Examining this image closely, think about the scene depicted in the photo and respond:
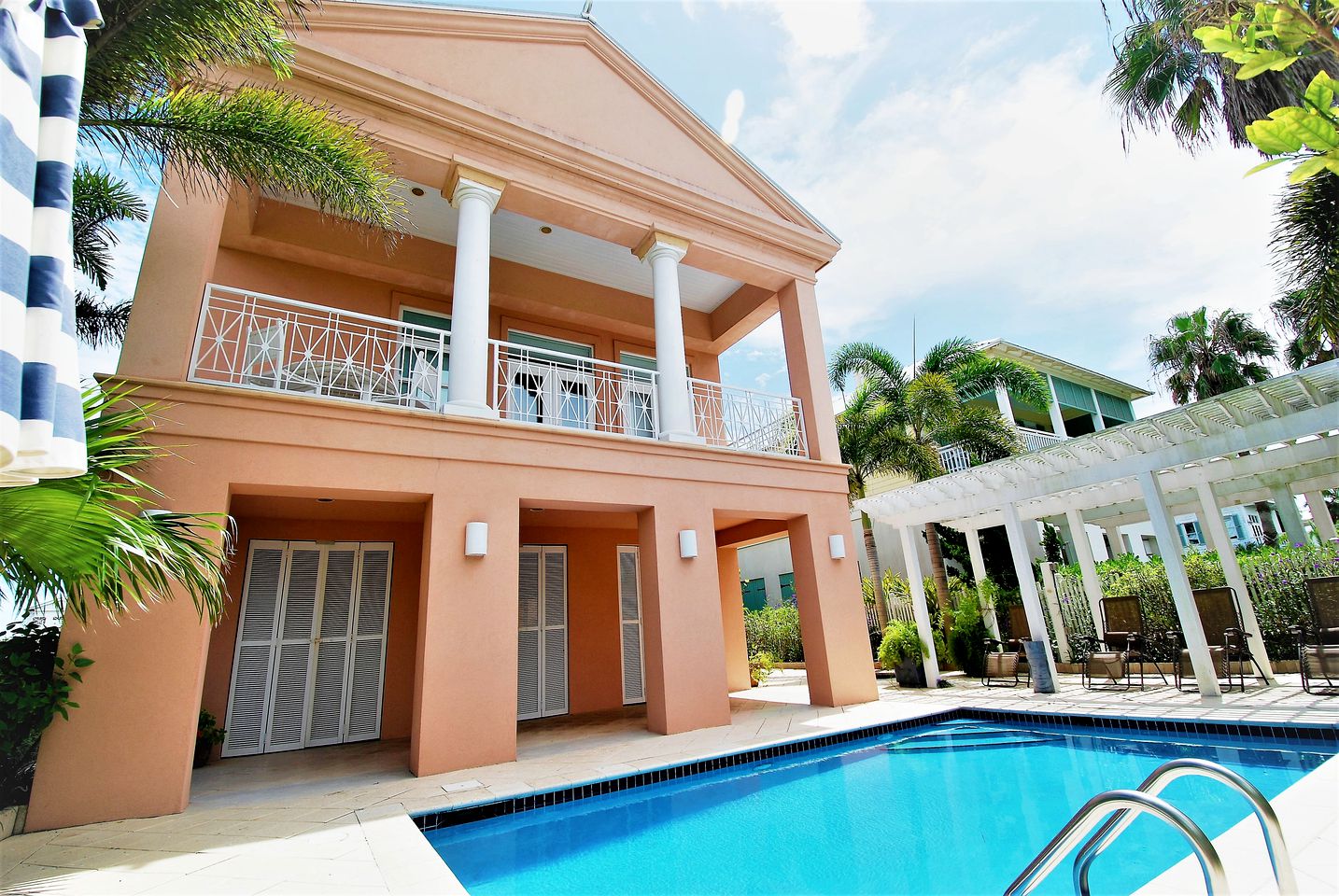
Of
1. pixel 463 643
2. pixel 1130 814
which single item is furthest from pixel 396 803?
pixel 1130 814

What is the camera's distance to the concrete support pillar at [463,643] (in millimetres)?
6145

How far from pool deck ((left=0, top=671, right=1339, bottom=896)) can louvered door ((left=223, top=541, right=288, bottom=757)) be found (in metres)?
0.39

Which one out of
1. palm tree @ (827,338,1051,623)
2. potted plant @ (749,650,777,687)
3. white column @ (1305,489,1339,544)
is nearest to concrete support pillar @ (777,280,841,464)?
palm tree @ (827,338,1051,623)

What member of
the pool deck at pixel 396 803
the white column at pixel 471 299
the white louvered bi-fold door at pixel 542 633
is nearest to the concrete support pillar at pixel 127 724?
the pool deck at pixel 396 803

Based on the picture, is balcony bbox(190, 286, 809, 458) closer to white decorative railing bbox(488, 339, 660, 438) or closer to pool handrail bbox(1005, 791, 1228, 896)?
white decorative railing bbox(488, 339, 660, 438)

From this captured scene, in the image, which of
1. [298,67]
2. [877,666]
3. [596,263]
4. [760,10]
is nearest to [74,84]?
[298,67]

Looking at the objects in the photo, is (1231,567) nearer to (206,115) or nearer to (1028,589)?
(1028,589)

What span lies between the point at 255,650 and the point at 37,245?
754cm

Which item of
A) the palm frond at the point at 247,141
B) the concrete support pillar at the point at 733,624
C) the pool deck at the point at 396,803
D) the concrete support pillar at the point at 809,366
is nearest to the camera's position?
the pool deck at the point at 396,803

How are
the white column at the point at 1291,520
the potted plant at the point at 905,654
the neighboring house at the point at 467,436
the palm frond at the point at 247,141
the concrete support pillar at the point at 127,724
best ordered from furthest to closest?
1. the white column at the point at 1291,520
2. the potted plant at the point at 905,654
3. the neighboring house at the point at 467,436
4. the palm frond at the point at 247,141
5. the concrete support pillar at the point at 127,724

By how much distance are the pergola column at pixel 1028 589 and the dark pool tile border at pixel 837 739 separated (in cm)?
205

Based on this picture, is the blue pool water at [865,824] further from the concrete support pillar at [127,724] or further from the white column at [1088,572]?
the white column at [1088,572]

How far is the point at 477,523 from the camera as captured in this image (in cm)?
672

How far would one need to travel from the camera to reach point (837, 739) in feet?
23.3
